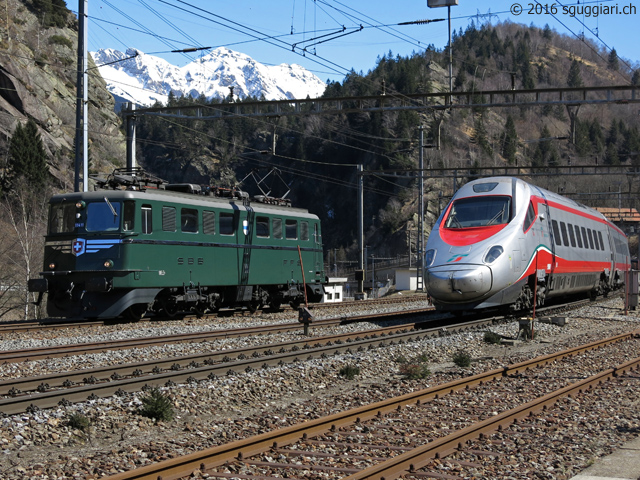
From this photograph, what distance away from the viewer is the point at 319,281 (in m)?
27.5

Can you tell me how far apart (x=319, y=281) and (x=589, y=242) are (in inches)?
397

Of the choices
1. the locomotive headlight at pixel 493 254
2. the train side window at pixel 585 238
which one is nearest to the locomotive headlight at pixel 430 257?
the locomotive headlight at pixel 493 254

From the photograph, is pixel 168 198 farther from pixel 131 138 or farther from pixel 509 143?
pixel 509 143

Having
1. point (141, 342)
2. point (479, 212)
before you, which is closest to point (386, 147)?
point (479, 212)

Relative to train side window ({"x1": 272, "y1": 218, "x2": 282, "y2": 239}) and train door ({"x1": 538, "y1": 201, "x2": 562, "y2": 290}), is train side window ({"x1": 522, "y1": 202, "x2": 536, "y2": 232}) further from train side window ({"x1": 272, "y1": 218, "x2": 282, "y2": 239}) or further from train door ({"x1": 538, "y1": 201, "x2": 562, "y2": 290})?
train side window ({"x1": 272, "y1": 218, "x2": 282, "y2": 239})

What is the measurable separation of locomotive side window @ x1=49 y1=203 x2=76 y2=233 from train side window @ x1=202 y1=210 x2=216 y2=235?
3.76 metres

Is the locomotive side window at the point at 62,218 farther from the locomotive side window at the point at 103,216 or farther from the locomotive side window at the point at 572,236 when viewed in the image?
the locomotive side window at the point at 572,236

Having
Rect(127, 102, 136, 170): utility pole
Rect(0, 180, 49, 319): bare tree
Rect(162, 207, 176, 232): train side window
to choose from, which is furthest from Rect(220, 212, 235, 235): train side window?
Rect(0, 180, 49, 319): bare tree

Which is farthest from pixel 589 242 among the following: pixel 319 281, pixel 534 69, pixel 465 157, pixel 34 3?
pixel 534 69

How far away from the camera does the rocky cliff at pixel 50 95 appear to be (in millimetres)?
70750

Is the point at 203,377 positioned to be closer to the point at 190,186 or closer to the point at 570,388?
the point at 570,388

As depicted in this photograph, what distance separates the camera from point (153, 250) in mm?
19703

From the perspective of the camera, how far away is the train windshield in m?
19.4

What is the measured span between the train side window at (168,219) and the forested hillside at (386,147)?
96011mm
